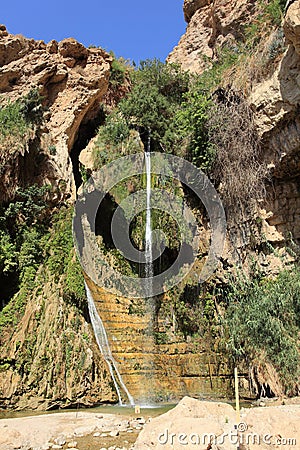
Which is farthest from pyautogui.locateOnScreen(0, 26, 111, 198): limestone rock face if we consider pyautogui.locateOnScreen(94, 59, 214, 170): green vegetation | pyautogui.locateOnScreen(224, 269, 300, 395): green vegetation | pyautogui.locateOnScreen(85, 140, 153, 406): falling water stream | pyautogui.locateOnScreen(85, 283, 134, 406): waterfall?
pyautogui.locateOnScreen(224, 269, 300, 395): green vegetation

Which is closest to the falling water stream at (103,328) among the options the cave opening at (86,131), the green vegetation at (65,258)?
the green vegetation at (65,258)

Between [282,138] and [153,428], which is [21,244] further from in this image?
[153,428]

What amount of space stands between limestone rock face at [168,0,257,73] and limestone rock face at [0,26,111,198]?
21.1 feet

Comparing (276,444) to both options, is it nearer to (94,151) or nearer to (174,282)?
(174,282)

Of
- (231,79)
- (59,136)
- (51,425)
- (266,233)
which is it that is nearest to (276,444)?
(51,425)

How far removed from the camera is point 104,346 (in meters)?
10.2

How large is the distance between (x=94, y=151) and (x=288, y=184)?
755cm

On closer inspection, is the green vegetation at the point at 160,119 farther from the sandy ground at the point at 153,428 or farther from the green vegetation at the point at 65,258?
the sandy ground at the point at 153,428

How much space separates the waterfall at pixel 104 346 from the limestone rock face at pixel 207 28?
12.8m

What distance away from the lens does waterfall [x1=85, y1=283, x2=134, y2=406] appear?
9.61 metres

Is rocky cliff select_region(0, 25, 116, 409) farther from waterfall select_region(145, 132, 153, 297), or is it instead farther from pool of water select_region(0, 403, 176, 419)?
waterfall select_region(145, 132, 153, 297)

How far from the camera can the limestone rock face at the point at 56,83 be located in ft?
46.8

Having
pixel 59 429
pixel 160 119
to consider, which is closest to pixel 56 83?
pixel 160 119

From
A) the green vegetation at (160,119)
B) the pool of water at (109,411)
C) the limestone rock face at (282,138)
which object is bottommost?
the pool of water at (109,411)
